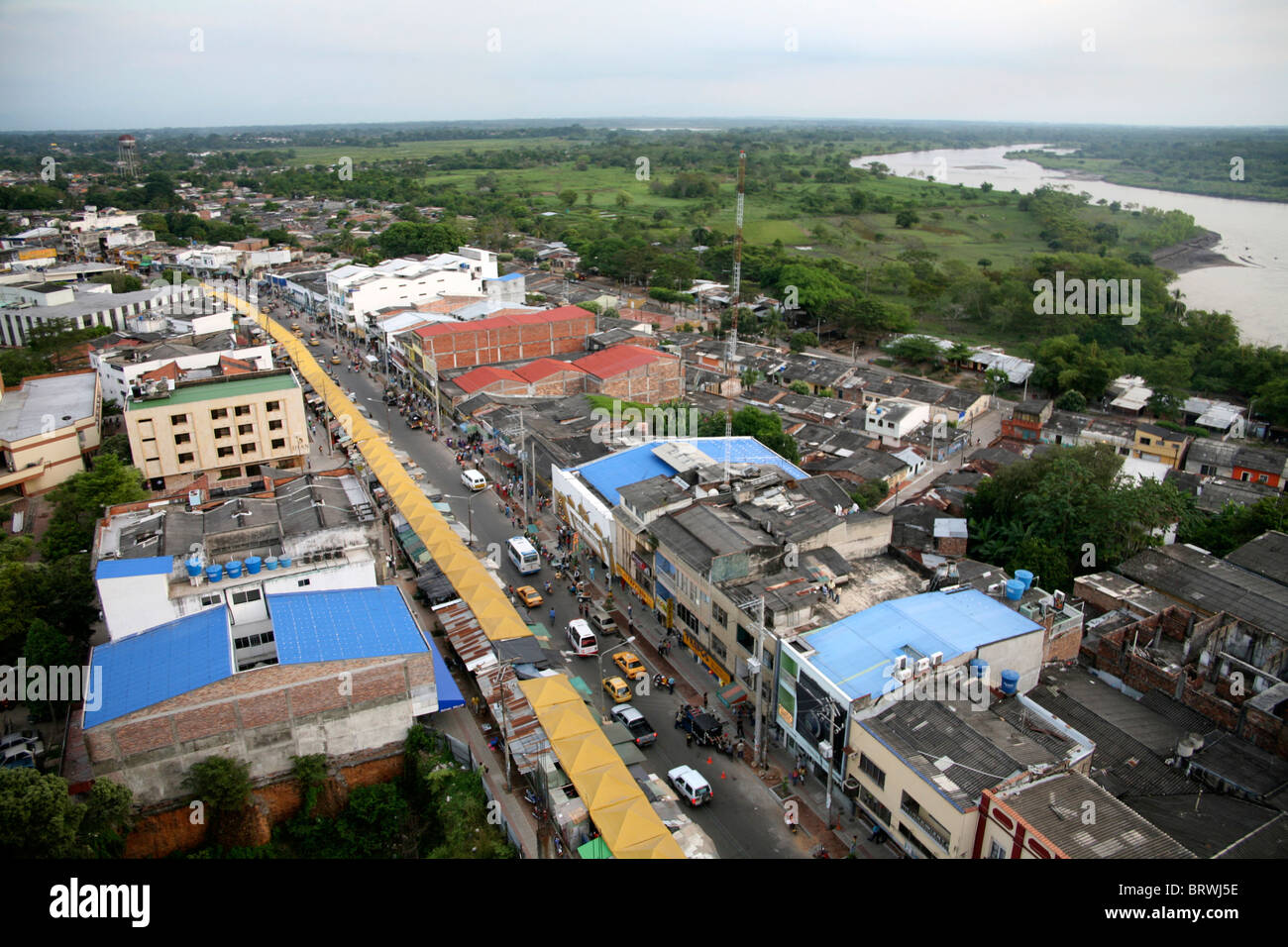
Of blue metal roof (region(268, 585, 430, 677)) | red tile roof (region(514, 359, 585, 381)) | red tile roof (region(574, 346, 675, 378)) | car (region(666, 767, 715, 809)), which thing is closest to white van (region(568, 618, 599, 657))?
blue metal roof (region(268, 585, 430, 677))

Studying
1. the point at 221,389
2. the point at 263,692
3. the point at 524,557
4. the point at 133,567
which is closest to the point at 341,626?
the point at 263,692

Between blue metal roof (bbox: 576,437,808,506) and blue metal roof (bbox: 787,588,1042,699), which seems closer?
blue metal roof (bbox: 787,588,1042,699)

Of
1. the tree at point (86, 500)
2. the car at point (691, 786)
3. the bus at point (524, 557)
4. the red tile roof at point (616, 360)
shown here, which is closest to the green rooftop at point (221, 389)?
the tree at point (86, 500)

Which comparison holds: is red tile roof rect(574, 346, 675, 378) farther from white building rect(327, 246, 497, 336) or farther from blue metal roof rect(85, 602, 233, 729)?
blue metal roof rect(85, 602, 233, 729)

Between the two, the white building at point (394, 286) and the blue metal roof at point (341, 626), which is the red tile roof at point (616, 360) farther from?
the blue metal roof at point (341, 626)

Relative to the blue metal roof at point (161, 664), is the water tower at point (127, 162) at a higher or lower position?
higher
